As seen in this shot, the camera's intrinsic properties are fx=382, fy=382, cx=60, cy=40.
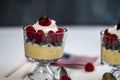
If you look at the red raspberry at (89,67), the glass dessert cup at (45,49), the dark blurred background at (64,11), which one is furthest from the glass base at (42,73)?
the dark blurred background at (64,11)

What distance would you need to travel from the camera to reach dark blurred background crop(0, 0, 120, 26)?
2426 millimetres

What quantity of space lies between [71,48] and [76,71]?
11.1 inches

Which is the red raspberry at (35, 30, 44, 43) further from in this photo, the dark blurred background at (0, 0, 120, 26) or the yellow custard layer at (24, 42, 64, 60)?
the dark blurred background at (0, 0, 120, 26)

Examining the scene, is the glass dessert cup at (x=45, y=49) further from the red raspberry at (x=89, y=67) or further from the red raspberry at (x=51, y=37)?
the red raspberry at (x=89, y=67)

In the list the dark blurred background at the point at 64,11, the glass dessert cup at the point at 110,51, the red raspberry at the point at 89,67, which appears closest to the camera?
the glass dessert cup at the point at 110,51

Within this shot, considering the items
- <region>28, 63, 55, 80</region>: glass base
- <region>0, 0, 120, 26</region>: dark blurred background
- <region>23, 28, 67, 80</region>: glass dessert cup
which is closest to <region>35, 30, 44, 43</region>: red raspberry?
<region>23, 28, 67, 80</region>: glass dessert cup

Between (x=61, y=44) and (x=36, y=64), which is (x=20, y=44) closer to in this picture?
(x=36, y=64)

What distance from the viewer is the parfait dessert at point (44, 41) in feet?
4.09

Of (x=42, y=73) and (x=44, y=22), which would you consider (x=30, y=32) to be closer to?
(x=44, y=22)

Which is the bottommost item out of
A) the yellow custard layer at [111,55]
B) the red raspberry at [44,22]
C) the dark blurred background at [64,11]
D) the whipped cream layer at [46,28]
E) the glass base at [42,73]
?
the glass base at [42,73]

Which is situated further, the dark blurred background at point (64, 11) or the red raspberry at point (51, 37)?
the dark blurred background at point (64, 11)

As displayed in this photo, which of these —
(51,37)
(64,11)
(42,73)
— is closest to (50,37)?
(51,37)

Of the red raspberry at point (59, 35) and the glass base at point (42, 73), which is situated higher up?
the red raspberry at point (59, 35)

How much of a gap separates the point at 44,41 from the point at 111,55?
0.73 ft
